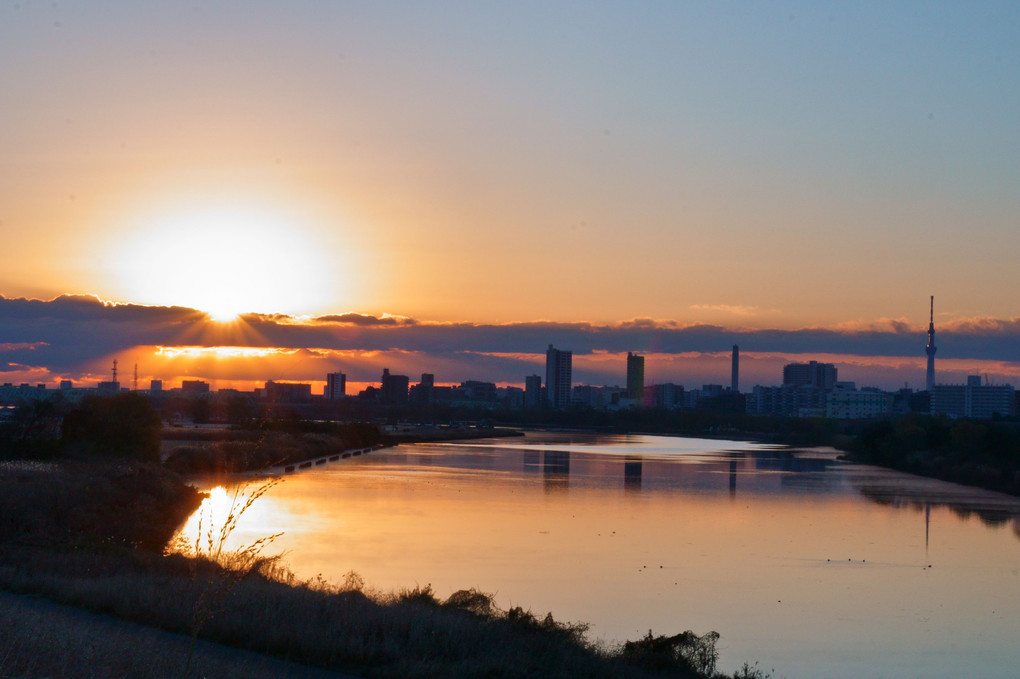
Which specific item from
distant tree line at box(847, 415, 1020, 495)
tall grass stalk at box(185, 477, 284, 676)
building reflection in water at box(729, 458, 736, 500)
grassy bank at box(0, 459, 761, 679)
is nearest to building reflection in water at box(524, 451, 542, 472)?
building reflection in water at box(729, 458, 736, 500)

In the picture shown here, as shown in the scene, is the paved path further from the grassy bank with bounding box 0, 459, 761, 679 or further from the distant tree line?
the distant tree line

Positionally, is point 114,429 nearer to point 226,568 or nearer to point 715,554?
point 715,554

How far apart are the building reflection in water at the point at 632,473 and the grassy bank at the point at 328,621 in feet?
102

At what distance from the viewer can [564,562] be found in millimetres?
26906

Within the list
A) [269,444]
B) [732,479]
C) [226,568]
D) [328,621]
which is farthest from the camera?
[269,444]

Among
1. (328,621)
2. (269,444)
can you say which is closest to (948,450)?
(269,444)

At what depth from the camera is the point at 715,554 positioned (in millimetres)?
29281

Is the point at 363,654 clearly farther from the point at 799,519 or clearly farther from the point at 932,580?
the point at 799,519

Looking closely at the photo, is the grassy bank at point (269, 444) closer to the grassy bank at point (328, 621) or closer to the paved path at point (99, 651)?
the grassy bank at point (328, 621)

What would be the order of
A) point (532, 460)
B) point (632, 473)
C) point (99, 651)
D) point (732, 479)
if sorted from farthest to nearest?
point (532, 460)
point (632, 473)
point (732, 479)
point (99, 651)

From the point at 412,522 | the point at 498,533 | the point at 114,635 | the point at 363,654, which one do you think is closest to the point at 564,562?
the point at 498,533

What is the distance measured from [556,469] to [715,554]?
33510 millimetres

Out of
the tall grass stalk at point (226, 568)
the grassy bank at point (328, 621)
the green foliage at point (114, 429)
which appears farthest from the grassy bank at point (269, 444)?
the tall grass stalk at point (226, 568)

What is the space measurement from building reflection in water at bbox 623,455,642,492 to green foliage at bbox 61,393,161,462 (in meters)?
23.9
